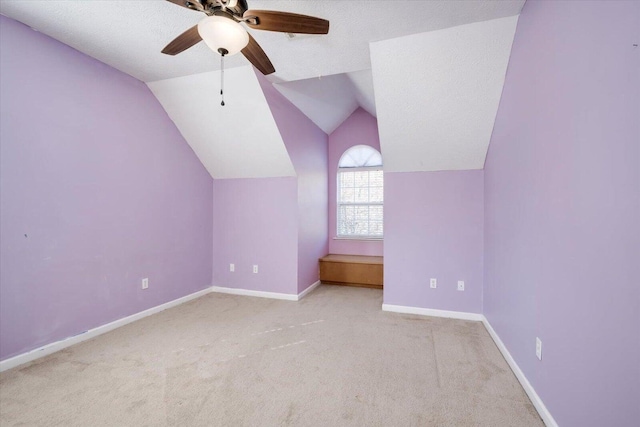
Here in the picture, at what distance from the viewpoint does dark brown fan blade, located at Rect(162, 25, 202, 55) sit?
64.2 inches

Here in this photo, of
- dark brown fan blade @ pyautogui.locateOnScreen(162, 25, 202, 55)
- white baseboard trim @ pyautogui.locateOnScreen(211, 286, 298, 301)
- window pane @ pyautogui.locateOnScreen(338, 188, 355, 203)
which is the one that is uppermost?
dark brown fan blade @ pyautogui.locateOnScreen(162, 25, 202, 55)

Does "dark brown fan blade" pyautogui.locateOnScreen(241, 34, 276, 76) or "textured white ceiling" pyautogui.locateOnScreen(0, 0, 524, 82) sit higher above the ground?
"textured white ceiling" pyautogui.locateOnScreen(0, 0, 524, 82)

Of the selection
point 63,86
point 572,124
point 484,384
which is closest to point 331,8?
point 572,124

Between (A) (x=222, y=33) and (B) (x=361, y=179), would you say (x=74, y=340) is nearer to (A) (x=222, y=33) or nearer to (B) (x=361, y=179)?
(A) (x=222, y=33)

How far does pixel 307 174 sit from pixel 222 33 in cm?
269

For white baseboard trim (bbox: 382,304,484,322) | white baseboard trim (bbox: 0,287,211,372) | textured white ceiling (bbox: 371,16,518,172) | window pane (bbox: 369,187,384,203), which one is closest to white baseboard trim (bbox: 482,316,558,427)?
white baseboard trim (bbox: 382,304,484,322)

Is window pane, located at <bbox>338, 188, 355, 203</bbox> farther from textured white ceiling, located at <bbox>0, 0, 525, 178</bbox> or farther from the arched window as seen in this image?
textured white ceiling, located at <bbox>0, 0, 525, 178</bbox>

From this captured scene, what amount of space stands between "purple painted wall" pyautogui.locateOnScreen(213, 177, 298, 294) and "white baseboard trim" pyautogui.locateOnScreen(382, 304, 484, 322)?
1.28 m

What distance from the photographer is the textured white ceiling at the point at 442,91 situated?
7.09 ft

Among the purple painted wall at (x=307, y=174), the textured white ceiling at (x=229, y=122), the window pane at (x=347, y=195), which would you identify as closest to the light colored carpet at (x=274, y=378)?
the purple painted wall at (x=307, y=174)

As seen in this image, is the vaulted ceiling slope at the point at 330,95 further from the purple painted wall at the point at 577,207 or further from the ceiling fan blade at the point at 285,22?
the purple painted wall at the point at 577,207

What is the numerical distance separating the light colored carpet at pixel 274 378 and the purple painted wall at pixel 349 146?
6.10 feet

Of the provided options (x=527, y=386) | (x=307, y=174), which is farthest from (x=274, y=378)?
(x=307, y=174)

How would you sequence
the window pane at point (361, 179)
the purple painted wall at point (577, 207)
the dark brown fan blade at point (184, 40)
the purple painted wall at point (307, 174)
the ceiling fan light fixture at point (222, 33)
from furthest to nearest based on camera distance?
the window pane at point (361, 179) < the purple painted wall at point (307, 174) < the dark brown fan blade at point (184, 40) < the ceiling fan light fixture at point (222, 33) < the purple painted wall at point (577, 207)
